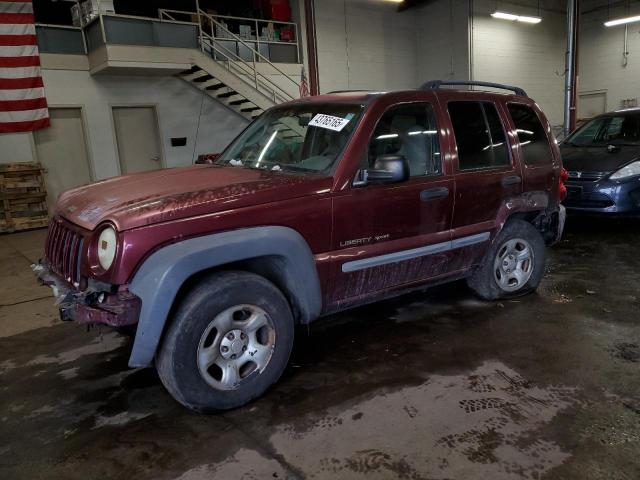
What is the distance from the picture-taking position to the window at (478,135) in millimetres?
3686

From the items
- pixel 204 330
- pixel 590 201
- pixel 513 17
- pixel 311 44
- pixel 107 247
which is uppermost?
pixel 513 17

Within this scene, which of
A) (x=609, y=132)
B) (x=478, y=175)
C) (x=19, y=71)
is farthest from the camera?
(x=19, y=71)

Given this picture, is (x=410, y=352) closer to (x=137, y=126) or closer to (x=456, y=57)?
(x=137, y=126)

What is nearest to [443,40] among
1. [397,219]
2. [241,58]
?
[241,58]

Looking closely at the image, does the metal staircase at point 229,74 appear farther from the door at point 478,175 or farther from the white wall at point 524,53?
the door at point 478,175

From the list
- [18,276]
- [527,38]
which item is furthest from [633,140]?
[527,38]

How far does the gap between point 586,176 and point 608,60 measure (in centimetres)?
1405

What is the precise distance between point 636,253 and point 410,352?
3.92 m

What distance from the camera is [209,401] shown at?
8.79 ft

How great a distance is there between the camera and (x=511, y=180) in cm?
397

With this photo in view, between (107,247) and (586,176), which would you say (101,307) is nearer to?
(107,247)

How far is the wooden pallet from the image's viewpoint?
957 centimetres

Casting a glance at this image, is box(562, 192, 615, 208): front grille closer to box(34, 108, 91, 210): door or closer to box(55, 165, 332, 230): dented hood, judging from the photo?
box(55, 165, 332, 230): dented hood

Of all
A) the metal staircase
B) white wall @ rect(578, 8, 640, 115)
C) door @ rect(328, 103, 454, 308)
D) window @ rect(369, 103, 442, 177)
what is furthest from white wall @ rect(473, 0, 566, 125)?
door @ rect(328, 103, 454, 308)
